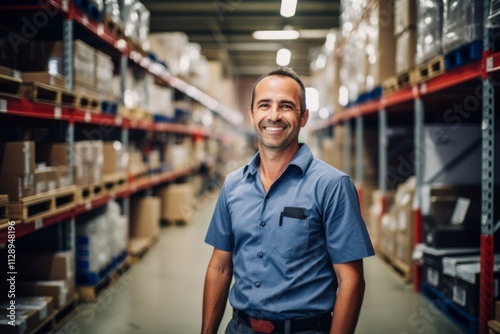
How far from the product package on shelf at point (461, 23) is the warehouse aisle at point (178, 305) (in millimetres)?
2218

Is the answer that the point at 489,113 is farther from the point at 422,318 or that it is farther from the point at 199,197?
the point at 199,197

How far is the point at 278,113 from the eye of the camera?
208 cm

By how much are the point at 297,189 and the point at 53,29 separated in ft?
12.0

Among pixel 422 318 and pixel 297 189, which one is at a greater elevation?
pixel 297 189

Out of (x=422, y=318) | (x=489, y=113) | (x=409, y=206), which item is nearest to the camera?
(x=489, y=113)

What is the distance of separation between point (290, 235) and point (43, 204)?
102 inches

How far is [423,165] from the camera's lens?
4.61 meters

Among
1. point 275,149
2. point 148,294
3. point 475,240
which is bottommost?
point 148,294

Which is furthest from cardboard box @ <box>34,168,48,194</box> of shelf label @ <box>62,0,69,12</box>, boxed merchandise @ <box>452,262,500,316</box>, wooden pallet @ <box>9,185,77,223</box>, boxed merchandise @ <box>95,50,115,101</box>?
boxed merchandise @ <box>452,262,500,316</box>

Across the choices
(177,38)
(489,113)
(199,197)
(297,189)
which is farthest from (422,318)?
(199,197)

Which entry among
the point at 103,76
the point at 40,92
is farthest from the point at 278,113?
the point at 103,76

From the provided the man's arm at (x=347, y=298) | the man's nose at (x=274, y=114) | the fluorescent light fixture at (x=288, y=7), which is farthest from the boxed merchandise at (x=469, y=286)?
the fluorescent light fixture at (x=288, y=7)

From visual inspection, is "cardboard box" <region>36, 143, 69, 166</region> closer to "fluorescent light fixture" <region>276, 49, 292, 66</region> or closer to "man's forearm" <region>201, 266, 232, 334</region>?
"man's forearm" <region>201, 266, 232, 334</region>

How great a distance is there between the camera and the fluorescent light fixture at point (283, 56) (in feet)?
61.2
